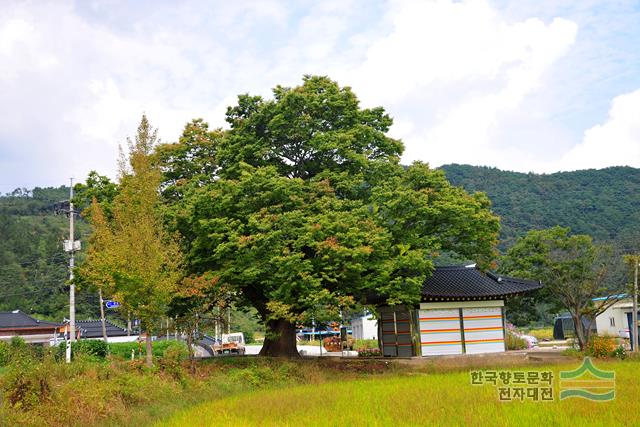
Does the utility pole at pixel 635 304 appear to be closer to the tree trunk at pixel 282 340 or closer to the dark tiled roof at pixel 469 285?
the dark tiled roof at pixel 469 285

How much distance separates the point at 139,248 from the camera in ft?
62.3

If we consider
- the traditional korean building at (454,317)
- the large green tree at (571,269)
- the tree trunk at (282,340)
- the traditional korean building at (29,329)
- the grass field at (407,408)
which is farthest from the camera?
the traditional korean building at (29,329)

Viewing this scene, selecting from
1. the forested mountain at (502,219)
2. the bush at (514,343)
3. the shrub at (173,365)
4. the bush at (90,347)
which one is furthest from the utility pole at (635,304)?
the bush at (90,347)

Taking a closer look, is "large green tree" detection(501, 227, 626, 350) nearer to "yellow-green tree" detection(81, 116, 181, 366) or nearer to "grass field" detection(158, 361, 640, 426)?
"grass field" detection(158, 361, 640, 426)

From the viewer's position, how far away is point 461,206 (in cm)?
2205

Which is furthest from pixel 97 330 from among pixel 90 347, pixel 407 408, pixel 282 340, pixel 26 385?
pixel 407 408

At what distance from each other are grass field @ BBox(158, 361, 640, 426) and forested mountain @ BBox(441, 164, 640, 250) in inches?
1842

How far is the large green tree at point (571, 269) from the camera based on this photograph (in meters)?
28.1

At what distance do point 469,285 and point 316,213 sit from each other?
8217 millimetres

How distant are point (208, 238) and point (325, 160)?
5.64 metres

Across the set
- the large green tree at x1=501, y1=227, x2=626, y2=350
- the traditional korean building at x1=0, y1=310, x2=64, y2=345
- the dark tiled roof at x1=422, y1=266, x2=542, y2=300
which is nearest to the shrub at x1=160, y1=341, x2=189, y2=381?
the dark tiled roof at x1=422, y1=266, x2=542, y2=300

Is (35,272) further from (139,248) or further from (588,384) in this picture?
(588,384)

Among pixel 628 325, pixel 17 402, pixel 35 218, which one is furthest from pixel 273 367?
pixel 35 218

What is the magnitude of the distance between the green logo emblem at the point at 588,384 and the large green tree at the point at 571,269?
11.4 m
